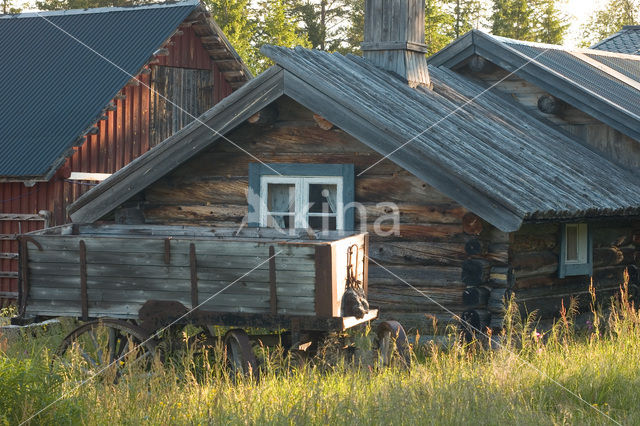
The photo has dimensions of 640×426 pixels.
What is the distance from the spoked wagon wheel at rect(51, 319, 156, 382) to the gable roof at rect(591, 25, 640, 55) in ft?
52.6

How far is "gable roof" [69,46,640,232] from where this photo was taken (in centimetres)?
1036

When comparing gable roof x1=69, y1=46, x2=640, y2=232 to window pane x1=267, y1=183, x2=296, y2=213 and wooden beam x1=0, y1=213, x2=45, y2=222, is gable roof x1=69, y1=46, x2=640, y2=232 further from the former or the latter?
wooden beam x1=0, y1=213, x2=45, y2=222

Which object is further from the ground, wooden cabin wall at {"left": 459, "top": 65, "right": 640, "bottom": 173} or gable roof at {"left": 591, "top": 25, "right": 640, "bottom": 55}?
gable roof at {"left": 591, "top": 25, "right": 640, "bottom": 55}

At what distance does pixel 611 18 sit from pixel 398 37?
3984 centimetres

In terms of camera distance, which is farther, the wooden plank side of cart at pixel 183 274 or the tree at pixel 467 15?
the tree at pixel 467 15

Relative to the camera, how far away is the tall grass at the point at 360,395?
22.4 ft

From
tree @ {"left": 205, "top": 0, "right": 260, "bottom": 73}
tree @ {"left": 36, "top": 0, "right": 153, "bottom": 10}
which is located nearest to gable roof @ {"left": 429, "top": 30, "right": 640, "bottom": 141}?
tree @ {"left": 205, "top": 0, "right": 260, "bottom": 73}

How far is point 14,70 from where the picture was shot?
19.1m

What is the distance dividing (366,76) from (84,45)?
28.8ft

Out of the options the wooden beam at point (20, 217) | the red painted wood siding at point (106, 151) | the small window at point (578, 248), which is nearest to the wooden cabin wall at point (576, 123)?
the small window at point (578, 248)

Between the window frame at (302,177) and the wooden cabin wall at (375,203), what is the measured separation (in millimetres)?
112

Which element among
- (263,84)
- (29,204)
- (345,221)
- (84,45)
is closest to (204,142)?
(263,84)

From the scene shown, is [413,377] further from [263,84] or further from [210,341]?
[263,84]

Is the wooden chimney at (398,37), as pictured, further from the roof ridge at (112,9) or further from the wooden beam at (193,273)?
the roof ridge at (112,9)
